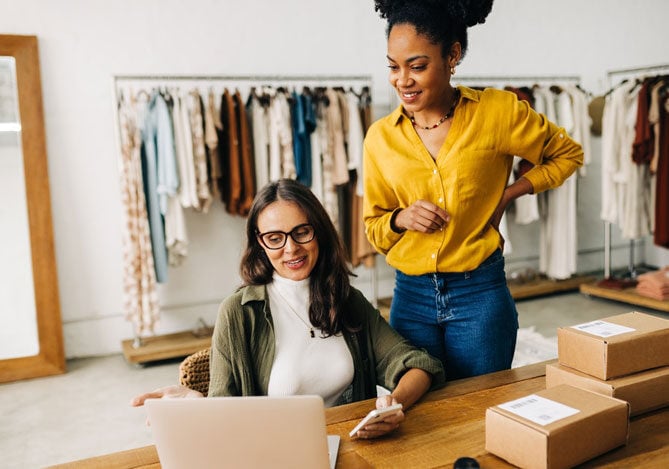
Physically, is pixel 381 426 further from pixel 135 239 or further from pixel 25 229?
pixel 25 229

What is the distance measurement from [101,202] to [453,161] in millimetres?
3380

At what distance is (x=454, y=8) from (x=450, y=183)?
1.60 ft

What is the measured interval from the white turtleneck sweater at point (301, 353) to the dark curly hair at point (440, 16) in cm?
78

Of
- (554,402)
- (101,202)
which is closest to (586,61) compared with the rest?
(101,202)

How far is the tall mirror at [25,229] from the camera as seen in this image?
164 inches

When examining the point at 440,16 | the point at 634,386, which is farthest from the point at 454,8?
the point at 634,386

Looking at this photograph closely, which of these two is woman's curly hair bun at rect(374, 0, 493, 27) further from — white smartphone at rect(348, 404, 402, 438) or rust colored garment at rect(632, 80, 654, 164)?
rust colored garment at rect(632, 80, 654, 164)

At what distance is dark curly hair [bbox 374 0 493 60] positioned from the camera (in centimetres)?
173

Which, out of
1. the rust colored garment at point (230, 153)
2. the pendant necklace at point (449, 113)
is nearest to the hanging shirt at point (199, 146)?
the rust colored garment at point (230, 153)

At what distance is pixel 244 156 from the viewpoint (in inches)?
172

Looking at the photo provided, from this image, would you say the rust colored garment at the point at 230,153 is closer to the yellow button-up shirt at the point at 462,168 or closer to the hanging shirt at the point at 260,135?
the hanging shirt at the point at 260,135

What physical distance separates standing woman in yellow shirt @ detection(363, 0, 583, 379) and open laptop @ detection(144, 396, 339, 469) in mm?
829

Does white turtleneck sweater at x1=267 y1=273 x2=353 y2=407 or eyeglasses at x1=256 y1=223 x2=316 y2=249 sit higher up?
eyeglasses at x1=256 y1=223 x2=316 y2=249

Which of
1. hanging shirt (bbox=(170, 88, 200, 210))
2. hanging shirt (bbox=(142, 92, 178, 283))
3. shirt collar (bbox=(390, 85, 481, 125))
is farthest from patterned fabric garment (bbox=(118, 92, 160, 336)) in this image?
shirt collar (bbox=(390, 85, 481, 125))
